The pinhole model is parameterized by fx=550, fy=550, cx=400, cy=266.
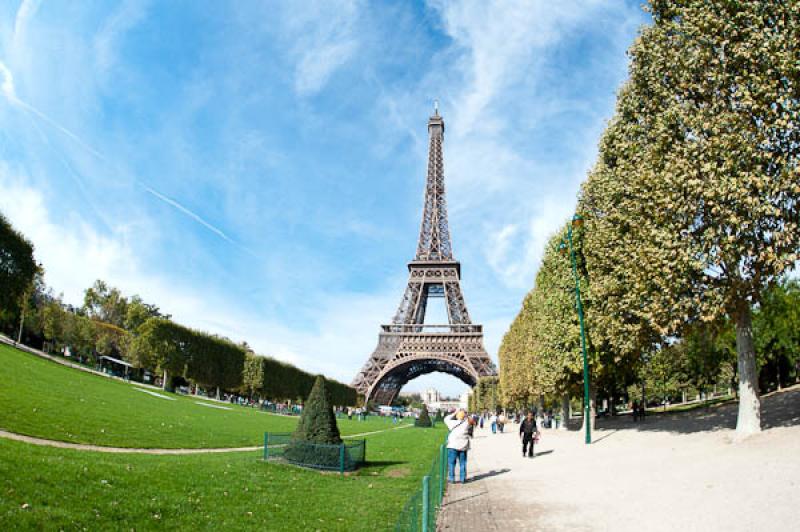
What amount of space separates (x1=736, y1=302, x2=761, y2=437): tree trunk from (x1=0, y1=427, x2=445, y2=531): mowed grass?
33.1 feet

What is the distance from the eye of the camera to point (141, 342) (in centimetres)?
5291

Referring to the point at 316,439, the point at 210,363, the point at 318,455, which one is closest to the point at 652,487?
the point at 318,455

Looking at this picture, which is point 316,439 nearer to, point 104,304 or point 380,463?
point 380,463

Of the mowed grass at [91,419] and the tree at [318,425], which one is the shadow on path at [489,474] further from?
the mowed grass at [91,419]

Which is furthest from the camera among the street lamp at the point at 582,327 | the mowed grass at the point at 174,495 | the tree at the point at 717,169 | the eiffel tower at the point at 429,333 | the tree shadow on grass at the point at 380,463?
the eiffel tower at the point at 429,333

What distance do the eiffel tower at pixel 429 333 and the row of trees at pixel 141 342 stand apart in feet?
36.4

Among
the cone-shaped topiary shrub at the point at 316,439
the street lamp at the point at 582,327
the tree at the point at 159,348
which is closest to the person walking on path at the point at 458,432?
the cone-shaped topiary shrub at the point at 316,439

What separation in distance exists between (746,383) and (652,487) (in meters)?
6.20

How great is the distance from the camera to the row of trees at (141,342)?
42.3 m

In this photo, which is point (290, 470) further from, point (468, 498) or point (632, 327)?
point (632, 327)

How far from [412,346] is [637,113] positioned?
58.6 metres

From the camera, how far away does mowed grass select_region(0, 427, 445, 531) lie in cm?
845

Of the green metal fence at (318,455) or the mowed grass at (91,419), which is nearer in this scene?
the green metal fence at (318,455)

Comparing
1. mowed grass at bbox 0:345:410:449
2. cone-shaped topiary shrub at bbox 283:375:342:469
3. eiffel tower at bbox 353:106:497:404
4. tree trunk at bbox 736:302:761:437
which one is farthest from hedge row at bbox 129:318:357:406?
tree trunk at bbox 736:302:761:437
